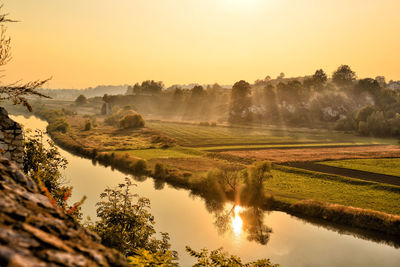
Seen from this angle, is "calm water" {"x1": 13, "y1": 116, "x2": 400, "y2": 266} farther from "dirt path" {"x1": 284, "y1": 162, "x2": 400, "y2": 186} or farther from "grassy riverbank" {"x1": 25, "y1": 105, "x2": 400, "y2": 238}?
"dirt path" {"x1": 284, "y1": 162, "x2": 400, "y2": 186}

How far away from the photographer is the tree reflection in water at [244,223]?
33.5 m

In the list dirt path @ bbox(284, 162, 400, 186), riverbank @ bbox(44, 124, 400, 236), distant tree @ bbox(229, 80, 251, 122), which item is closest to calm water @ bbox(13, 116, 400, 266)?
riverbank @ bbox(44, 124, 400, 236)

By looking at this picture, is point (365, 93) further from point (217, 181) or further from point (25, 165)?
point (25, 165)

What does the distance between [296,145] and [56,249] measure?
91668 millimetres

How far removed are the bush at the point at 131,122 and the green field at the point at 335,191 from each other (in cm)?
8671

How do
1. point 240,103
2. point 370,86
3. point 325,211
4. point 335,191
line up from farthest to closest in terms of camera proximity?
point 240,103 < point 370,86 < point 335,191 < point 325,211

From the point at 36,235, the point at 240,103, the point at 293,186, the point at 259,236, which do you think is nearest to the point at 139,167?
the point at 293,186

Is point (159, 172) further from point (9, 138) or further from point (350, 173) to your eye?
point (9, 138)

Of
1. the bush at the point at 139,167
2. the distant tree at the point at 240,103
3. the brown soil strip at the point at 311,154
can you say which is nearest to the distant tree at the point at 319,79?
the distant tree at the point at 240,103

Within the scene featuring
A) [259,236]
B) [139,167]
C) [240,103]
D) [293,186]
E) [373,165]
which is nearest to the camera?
[259,236]

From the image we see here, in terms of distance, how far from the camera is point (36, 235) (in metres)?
3.98

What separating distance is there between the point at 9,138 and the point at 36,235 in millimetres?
8639

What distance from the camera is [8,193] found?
462 cm

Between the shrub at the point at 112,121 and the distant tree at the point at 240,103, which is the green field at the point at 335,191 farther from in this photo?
the distant tree at the point at 240,103
